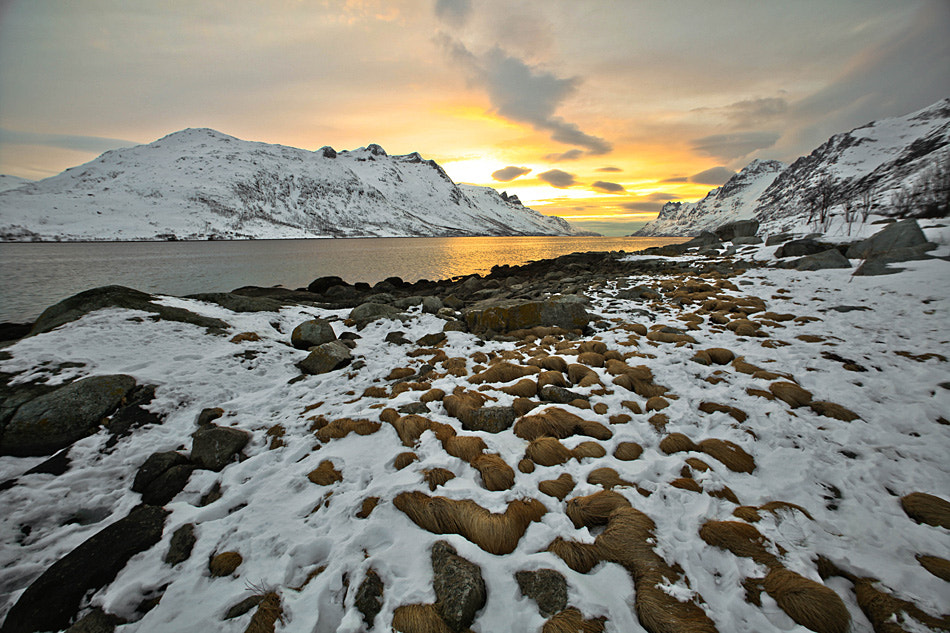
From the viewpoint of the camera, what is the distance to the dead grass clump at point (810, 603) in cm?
275

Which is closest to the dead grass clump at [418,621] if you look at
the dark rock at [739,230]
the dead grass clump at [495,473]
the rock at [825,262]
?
the dead grass clump at [495,473]

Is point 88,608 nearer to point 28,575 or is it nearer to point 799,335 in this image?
point 28,575

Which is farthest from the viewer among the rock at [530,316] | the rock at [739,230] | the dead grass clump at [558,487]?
the rock at [739,230]

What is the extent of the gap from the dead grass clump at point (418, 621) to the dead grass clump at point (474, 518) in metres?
0.86

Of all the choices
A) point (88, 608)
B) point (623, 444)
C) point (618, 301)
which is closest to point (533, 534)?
point (623, 444)

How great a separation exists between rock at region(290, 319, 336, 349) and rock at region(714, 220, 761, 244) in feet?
146

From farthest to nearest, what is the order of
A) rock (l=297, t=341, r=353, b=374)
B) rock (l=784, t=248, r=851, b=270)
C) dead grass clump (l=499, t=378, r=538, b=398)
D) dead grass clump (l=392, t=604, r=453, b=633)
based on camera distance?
rock (l=784, t=248, r=851, b=270) < rock (l=297, t=341, r=353, b=374) < dead grass clump (l=499, t=378, r=538, b=398) < dead grass clump (l=392, t=604, r=453, b=633)

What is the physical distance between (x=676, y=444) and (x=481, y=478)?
3213mm

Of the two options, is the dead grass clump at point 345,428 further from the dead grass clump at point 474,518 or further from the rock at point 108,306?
the rock at point 108,306

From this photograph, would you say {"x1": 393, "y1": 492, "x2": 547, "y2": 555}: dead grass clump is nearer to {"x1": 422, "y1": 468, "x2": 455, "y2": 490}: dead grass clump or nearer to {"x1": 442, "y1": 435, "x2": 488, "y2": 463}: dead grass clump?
{"x1": 422, "y1": 468, "x2": 455, "y2": 490}: dead grass clump

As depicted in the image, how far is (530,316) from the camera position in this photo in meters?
12.2

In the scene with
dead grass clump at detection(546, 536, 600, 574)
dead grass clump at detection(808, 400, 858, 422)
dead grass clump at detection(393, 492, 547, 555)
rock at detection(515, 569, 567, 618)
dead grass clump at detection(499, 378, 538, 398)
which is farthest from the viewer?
dead grass clump at detection(499, 378, 538, 398)

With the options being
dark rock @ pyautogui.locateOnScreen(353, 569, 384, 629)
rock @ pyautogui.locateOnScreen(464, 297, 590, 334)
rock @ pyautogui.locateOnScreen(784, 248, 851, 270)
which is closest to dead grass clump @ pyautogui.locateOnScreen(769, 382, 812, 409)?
rock @ pyautogui.locateOnScreen(464, 297, 590, 334)

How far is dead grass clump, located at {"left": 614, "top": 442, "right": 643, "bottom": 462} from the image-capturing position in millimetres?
5066
